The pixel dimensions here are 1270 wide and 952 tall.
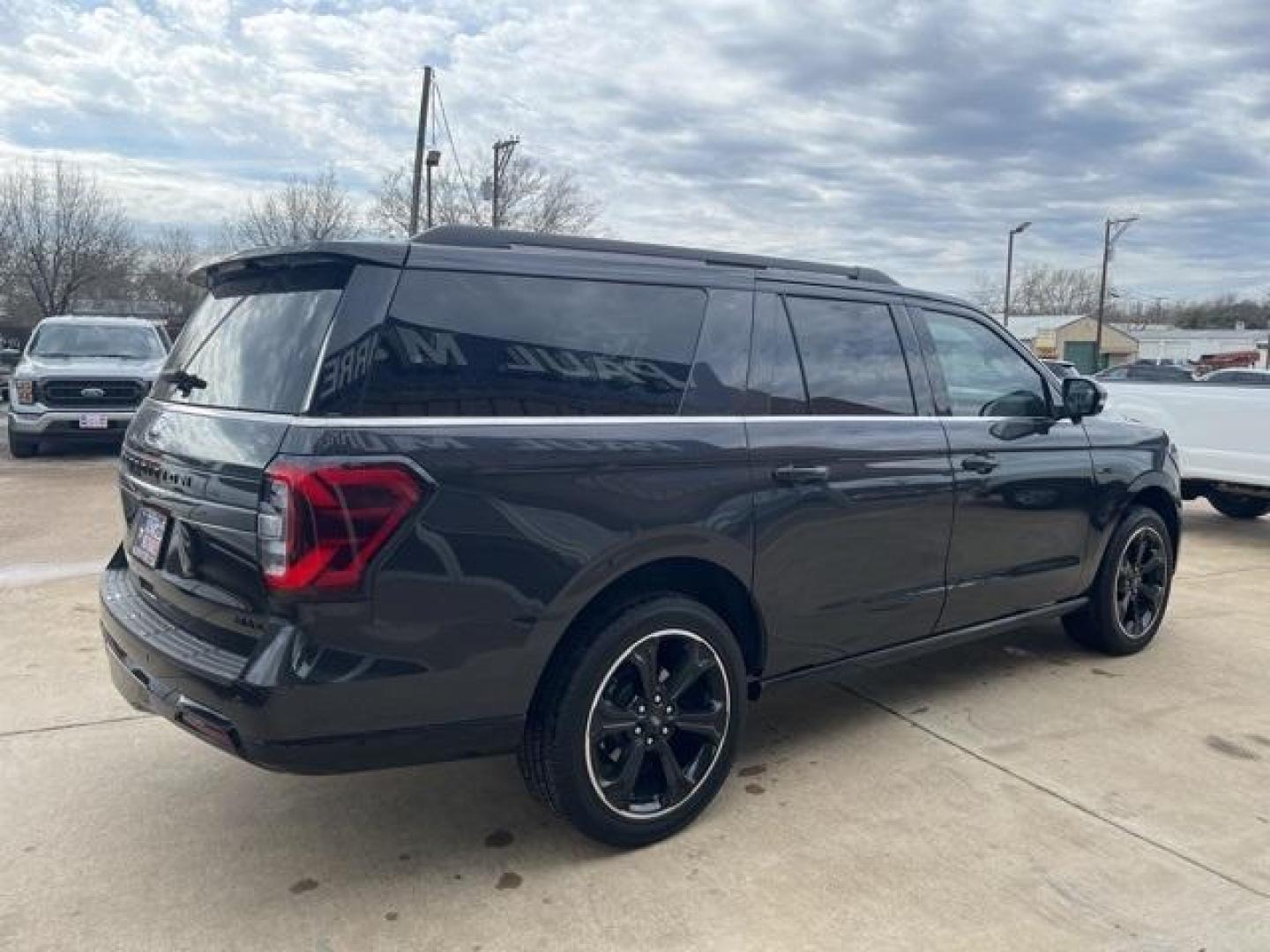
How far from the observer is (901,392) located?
3.96 m

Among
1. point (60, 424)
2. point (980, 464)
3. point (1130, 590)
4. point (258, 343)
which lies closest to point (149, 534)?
point (258, 343)

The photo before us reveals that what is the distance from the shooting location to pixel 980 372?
441cm

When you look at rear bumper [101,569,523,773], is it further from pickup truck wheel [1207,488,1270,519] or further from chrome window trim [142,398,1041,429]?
pickup truck wheel [1207,488,1270,519]

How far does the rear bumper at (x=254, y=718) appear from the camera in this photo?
2518mm

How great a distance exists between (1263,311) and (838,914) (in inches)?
4719

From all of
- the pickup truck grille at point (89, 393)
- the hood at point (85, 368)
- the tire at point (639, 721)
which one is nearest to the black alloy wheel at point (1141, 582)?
the tire at point (639, 721)

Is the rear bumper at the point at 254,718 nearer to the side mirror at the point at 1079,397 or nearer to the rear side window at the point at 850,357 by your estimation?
A: the rear side window at the point at 850,357

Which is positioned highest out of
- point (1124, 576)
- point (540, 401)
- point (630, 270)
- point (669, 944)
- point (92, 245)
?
point (92, 245)

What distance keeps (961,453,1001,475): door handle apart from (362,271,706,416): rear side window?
4.82 feet

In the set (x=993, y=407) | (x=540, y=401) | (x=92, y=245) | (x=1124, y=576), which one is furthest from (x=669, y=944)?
(x=92, y=245)

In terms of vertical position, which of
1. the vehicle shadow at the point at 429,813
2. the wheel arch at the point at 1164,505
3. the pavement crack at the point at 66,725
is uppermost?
the wheel arch at the point at 1164,505

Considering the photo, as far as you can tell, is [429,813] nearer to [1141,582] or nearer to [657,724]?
[657,724]

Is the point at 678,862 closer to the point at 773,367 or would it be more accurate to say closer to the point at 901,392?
the point at 773,367

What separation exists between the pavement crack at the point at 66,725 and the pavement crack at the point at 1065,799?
124 inches
